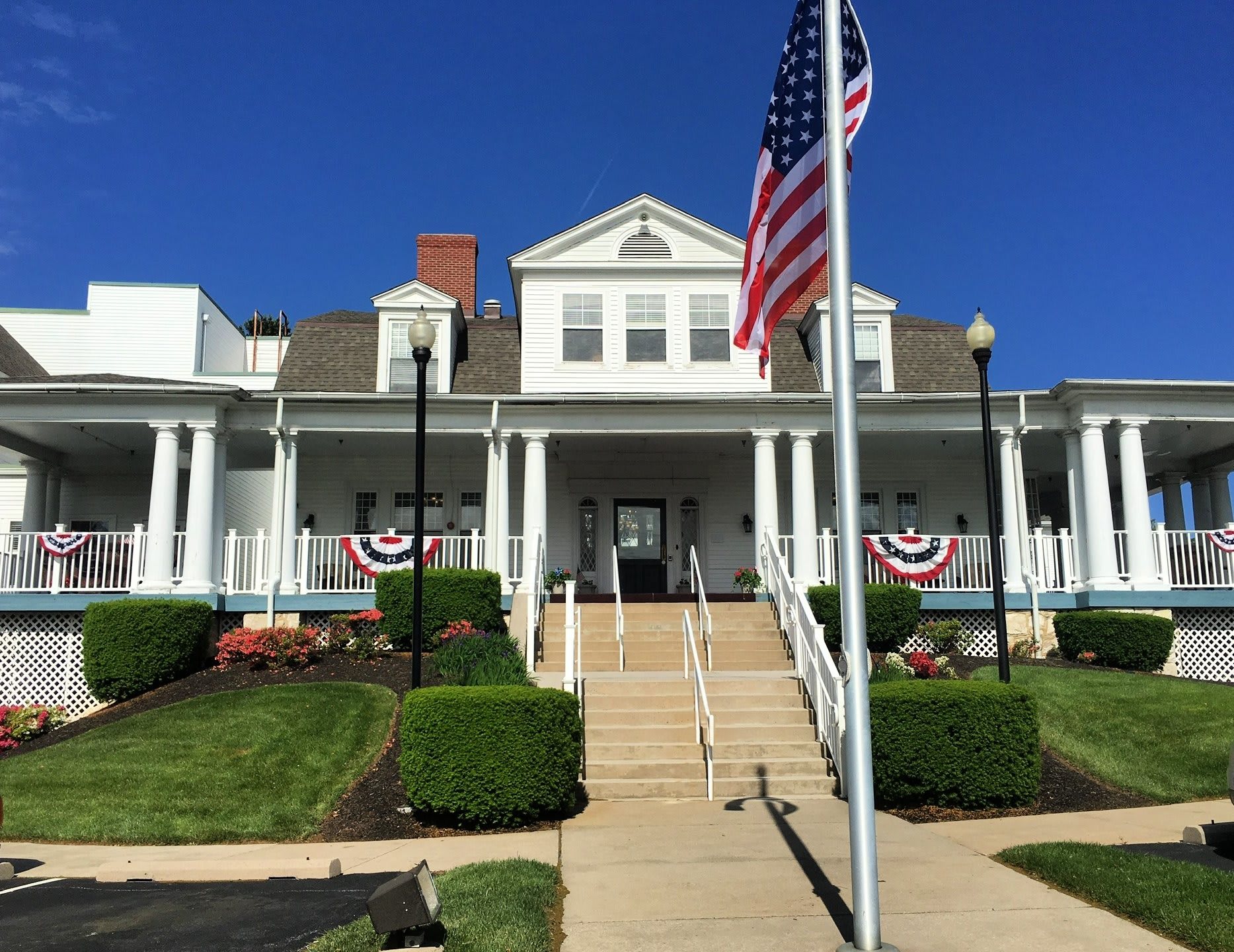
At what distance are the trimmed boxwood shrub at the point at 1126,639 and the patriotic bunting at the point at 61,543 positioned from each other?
52.3 feet

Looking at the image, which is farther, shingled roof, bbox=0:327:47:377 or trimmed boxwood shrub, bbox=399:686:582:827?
shingled roof, bbox=0:327:47:377

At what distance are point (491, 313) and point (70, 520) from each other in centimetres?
1037

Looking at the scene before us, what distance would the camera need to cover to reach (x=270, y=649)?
1448 cm

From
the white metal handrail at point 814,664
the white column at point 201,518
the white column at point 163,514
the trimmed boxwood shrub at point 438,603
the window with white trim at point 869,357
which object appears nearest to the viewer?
the white metal handrail at point 814,664

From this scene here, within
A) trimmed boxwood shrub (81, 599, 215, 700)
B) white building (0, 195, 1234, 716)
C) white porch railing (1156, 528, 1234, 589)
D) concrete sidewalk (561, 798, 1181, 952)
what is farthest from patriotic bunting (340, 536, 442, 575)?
white porch railing (1156, 528, 1234, 589)

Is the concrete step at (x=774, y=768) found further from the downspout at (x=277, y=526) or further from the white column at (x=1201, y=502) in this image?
the white column at (x=1201, y=502)

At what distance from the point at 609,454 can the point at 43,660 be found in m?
10.5

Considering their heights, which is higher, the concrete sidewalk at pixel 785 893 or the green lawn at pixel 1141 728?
the green lawn at pixel 1141 728

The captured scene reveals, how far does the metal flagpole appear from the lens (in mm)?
4965

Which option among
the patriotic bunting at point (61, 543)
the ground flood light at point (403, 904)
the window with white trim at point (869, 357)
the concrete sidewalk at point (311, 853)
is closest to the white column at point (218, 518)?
the patriotic bunting at point (61, 543)

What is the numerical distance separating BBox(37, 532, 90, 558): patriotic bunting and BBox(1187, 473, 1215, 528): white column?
21.6m

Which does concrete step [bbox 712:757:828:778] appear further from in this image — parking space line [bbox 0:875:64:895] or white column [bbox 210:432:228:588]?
white column [bbox 210:432:228:588]

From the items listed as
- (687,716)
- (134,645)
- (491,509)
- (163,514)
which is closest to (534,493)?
(491,509)

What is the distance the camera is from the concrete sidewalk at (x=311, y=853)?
7395mm
